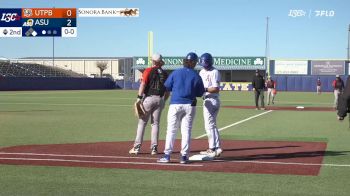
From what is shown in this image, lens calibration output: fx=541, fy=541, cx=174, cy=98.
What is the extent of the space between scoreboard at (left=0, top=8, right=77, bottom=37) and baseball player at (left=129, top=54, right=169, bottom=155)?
31645 millimetres

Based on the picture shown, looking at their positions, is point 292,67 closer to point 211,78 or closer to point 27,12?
point 27,12

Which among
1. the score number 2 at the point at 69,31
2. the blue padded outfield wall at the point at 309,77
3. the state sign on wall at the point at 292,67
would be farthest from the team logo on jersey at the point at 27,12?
the state sign on wall at the point at 292,67

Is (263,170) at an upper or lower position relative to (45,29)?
lower

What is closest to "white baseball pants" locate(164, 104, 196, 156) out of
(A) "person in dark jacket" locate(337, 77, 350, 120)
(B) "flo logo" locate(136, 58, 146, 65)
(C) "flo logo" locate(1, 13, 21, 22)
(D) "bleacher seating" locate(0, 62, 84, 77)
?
(A) "person in dark jacket" locate(337, 77, 350, 120)

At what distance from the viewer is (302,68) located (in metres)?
77.6

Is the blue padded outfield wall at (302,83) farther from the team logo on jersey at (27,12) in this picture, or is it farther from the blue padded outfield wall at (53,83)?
the team logo on jersey at (27,12)

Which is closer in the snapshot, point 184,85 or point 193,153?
point 184,85

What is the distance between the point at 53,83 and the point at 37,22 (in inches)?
1071

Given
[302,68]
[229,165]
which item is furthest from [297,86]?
[229,165]

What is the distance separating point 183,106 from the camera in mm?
9109

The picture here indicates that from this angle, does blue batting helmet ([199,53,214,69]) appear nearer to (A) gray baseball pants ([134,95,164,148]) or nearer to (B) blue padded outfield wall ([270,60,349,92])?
(A) gray baseball pants ([134,95,164,148])

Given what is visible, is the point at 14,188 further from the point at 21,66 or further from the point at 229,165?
the point at 21,66

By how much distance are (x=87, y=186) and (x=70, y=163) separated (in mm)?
2010

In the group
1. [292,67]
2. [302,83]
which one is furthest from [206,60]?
[292,67]
